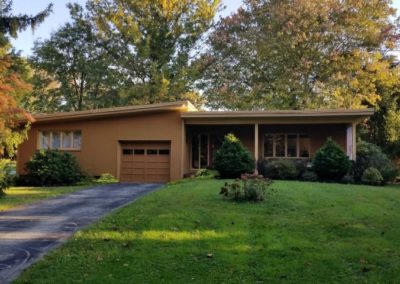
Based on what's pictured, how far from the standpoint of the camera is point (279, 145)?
21.9 meters

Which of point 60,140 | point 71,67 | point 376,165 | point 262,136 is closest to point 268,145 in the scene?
point 262,136

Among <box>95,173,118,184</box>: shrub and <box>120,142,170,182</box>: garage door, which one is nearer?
<box>95,173,118,184</box>: shrub

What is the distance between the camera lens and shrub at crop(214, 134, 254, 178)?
1802 centimetres

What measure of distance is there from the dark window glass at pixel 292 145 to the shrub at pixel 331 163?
3.66 m

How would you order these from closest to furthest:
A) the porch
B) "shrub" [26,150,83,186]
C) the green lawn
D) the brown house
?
the green lawn, "shrub" [26,150,83,186], the brown house, the porch

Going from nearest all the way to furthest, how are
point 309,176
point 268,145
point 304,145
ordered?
point 309,176 → point 304,145 → point 268,145

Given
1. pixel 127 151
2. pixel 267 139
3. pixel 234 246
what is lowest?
pixel 234 246

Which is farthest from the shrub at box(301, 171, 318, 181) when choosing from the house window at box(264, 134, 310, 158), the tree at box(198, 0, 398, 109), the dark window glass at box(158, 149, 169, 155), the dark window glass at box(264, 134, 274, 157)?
the tree at box(198, 0, 398, 109)

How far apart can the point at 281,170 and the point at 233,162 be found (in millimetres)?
2109

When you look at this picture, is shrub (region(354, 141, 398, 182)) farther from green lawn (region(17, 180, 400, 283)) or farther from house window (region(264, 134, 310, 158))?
green lawn (region(17, 180, 400, 283))

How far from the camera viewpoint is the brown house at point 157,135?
19.9 meters

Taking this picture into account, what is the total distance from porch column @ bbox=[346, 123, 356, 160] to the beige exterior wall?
7.74m

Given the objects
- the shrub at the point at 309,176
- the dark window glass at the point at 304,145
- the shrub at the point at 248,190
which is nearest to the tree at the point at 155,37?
the dark window glass at the point at 304,145

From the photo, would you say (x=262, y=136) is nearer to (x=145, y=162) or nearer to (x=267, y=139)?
(x=267, y=139)
